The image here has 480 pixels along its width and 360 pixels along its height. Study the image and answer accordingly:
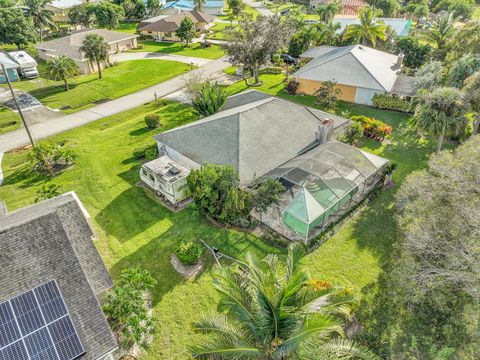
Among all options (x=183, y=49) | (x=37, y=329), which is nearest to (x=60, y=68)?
(x=183, y=49)

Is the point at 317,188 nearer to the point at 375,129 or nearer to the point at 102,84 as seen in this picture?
the point at 375,129

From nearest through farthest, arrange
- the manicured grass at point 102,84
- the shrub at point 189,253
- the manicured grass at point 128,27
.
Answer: the shrub at point 189,253 < the manicured grass at point 102,84 < the manicured grass at point 128,27

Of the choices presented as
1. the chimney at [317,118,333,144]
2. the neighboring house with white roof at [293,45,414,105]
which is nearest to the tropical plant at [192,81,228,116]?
the chimney at [317,118,333,144]

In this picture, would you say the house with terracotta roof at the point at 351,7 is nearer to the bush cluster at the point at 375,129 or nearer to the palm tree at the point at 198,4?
the palm tree at the point at 198,4

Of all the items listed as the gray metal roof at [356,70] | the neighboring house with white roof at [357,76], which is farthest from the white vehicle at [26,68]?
the gray metal roof at [356,70]

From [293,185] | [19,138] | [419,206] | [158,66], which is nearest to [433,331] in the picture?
[419,206]

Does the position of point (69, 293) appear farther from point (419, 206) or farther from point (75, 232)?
point (419, 206)

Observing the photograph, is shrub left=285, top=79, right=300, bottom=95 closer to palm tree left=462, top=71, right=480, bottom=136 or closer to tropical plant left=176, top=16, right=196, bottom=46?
palm tree left=462, top=71, right=480, bottom=136
